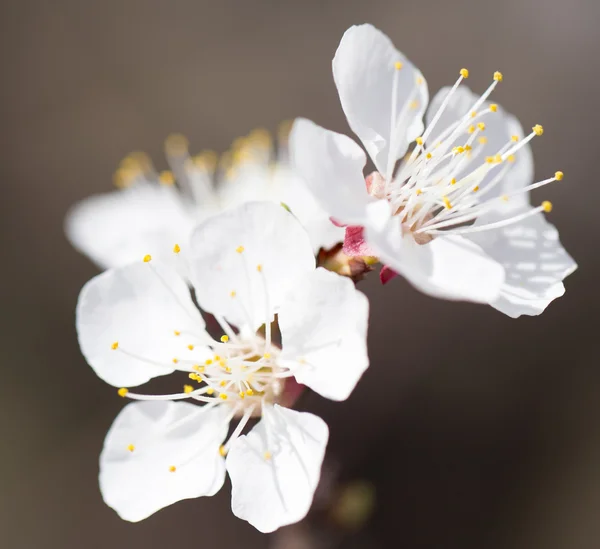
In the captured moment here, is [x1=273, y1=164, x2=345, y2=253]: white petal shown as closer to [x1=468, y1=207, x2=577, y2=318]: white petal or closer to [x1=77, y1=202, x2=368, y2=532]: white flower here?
[x1=77, y1=202, x2=368, y2=532]: white flower

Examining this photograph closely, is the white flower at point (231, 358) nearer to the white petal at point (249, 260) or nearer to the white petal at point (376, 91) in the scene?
the white petal at point (249, 260)

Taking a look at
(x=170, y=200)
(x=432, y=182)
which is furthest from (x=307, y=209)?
(x=170, y=200)

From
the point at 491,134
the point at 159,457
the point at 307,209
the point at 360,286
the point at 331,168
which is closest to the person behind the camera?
the point at 331,168

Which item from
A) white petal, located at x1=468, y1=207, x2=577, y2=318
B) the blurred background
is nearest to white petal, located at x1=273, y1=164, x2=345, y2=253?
white petal, located at x1=468, y1=207, x2=577, y2=318

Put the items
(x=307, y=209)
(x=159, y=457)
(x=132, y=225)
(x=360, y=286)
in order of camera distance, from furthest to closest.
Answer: (x=360, y=286), (x=132, y=225), (x=307, y=209), (x=159, y=457)

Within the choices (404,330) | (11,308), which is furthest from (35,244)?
(404,330)

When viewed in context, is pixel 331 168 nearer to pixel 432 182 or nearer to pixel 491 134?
pixel 432 182
